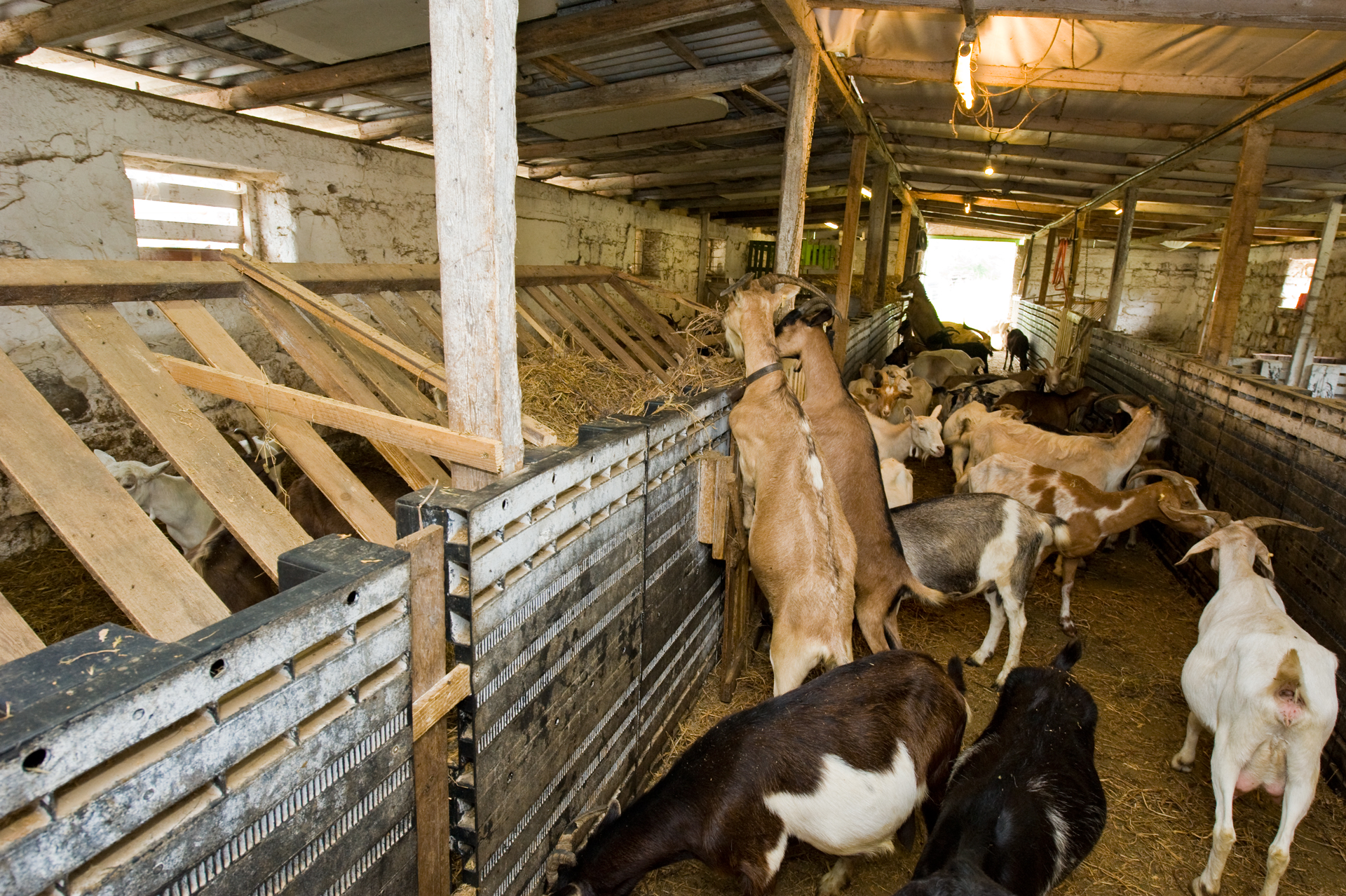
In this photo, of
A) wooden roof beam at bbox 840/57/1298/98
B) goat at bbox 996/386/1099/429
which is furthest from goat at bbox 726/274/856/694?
goat at bbox 996/386/1099/429

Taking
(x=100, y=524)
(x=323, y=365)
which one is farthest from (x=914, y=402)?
(x=100, y=524)

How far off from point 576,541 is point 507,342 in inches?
32.4

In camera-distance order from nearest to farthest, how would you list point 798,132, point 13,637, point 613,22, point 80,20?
point 13,637, point 80,20, point 613,22, point 798,132

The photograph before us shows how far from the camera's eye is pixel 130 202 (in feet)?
18.9

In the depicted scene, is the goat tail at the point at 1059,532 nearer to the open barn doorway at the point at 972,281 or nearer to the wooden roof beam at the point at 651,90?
the wooden roof beam at the point at 651,90

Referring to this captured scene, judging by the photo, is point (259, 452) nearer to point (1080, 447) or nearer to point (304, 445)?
point (304, 445)

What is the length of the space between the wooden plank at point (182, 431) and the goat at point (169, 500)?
196cm

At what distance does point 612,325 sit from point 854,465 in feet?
9.15

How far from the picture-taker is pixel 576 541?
270cm

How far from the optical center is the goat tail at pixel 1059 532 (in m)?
5.34

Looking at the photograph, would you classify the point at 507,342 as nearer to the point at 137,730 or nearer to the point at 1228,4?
the point at 137,730

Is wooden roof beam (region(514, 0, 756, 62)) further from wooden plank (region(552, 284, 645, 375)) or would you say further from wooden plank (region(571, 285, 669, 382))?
wooden plank (region(571, 285, 669, 382))

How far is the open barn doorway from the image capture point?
38062mm

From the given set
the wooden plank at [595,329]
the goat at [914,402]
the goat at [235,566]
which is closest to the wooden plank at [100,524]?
the goat at [235,566]
